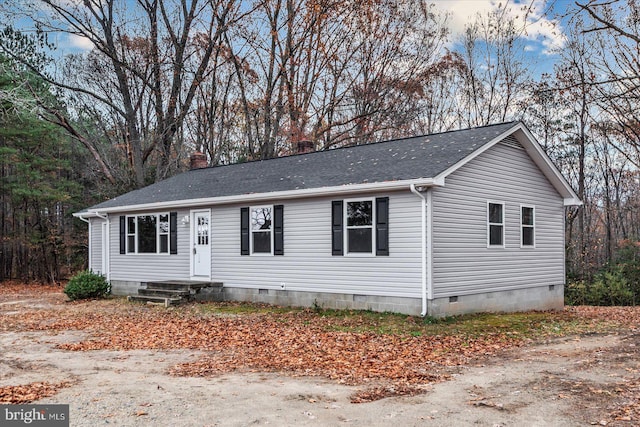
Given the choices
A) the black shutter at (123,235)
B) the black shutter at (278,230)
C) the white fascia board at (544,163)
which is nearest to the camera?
the white fascia board at (544,163)

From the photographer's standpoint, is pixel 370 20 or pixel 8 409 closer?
pixel 8 409

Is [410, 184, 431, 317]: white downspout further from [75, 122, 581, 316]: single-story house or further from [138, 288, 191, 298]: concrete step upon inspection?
[138, 288, 191, 298]: concrete step

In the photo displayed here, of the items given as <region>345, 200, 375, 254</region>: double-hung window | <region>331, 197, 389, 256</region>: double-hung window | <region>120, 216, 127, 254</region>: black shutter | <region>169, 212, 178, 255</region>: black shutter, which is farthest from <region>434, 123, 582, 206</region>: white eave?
<region>120, 216, 127, 254</region>: black shutter

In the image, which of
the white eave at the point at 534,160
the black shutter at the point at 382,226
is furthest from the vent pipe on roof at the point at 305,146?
the white eave at the point at 534,160

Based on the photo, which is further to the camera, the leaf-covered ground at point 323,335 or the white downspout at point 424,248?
the white downspout at point 424,248

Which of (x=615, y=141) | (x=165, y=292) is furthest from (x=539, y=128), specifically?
(x=165, y=292)

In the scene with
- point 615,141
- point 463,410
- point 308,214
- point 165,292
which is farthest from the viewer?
point 615,141

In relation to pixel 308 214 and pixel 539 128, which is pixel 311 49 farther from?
pixel 308 214

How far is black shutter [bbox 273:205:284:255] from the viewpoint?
1377 centimetres

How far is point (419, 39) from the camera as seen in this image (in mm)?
26109

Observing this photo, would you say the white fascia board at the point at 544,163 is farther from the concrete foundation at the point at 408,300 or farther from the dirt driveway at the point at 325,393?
the dirt driveway at the point at 325,393

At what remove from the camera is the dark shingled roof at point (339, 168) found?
12.0 meters

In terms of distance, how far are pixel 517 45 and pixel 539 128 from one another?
13.1 feet

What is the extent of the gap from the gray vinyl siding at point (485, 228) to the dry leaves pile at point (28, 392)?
7.32 metres
